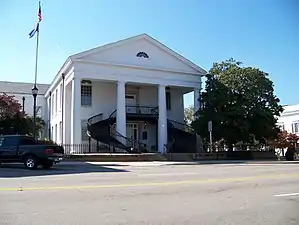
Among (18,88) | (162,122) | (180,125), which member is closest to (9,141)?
(162,122)

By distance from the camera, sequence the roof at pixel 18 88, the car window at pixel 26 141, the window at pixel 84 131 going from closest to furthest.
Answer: the car window at pixel 26 141 → the window at pixel 84 131 → the roof at pixel 18 88

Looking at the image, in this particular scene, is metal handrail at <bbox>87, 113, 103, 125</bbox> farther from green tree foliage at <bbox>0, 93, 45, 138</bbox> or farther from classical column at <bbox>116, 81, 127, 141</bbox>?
green tree foliage at <bbox>0, 93, 45, 138</bbox>

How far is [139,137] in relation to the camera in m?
38.9

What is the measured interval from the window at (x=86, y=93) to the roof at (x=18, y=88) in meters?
18.7

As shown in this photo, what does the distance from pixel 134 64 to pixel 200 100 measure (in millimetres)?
6670

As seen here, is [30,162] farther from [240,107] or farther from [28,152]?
[240,107]

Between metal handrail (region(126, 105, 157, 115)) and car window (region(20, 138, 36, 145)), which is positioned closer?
car window (region(20, 138, 36, 145))

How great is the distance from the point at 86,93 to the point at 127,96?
13.8 ft

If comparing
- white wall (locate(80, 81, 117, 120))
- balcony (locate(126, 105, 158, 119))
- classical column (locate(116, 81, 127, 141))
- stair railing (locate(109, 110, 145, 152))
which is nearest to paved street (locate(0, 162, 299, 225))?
stair railing (locate(109, 110, 145, 152))

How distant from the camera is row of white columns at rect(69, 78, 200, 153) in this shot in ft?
108

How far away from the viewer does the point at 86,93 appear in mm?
36969

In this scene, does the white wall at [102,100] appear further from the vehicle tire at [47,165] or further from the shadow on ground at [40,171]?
the vehicle tire at [47,165]

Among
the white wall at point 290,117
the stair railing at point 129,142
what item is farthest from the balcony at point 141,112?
the white wall at point 290,117

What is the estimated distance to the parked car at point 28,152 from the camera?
66.6 feet
